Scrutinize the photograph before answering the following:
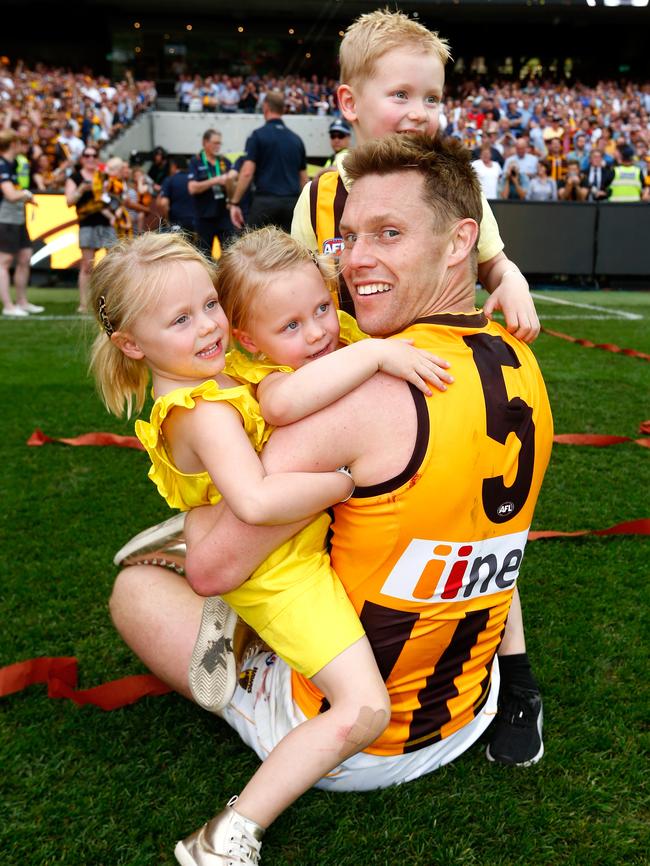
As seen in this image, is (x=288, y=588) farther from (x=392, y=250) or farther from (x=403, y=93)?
(x=403, y=93)

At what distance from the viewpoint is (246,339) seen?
211 cm

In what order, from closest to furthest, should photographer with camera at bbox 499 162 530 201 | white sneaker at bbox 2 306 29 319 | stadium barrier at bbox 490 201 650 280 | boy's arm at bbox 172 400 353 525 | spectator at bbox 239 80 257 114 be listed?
boy's arm at bbox 172 400 353 525 < white sneaker at bbox 2 306 29 319 < stadium barrier at bbox 490 201 650 280 < photographer with camera at bbox 499 162 530 201 < spectator at bbox 239 80 257 114

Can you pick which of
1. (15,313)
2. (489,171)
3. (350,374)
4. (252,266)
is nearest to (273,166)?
(15,313)

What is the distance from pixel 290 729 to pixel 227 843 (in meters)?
0.31

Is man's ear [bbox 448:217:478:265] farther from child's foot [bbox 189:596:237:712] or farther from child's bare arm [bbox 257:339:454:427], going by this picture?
child's foot [bbox 189:596:237:712]

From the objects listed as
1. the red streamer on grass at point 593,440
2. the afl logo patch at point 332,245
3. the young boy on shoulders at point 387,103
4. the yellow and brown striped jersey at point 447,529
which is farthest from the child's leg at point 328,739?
the red streamer on grass at point 593,440

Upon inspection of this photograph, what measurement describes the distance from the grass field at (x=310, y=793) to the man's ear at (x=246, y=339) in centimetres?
72

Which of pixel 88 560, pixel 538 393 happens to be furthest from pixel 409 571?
pixel 88 560

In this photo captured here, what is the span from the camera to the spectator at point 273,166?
992 centimetres

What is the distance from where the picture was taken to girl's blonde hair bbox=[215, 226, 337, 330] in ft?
6.55

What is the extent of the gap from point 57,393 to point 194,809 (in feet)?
16.5

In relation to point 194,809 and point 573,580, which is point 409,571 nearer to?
point 194,809

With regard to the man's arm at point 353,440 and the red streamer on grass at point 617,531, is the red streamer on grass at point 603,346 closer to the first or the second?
the red streamer on grass at point 617,531

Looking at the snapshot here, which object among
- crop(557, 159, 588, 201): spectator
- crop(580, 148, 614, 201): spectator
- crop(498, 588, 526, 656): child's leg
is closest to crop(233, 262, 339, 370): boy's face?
crop(498, 588, 526, 656): child's leg
